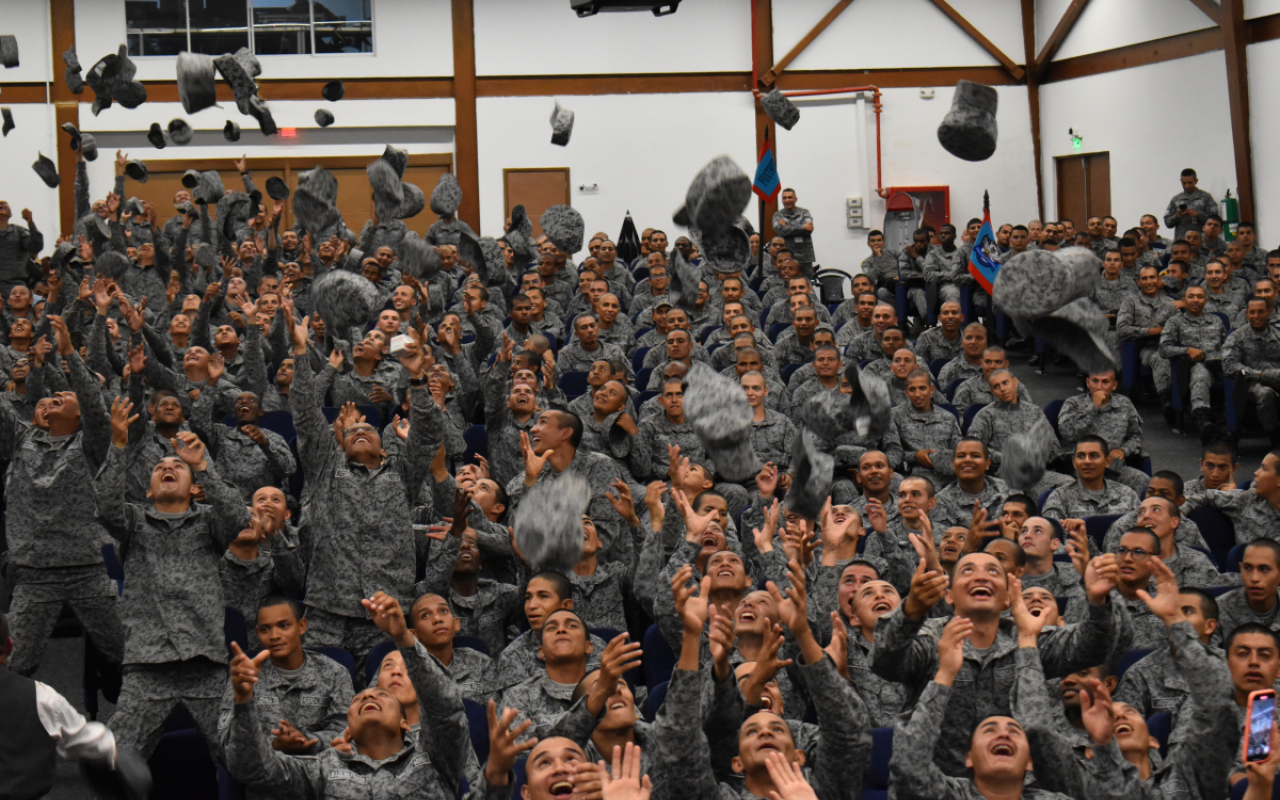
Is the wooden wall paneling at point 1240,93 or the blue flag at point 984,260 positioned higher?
the wooden wall paneling at point 1240,93

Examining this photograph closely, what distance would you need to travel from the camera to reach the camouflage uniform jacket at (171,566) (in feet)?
13.6

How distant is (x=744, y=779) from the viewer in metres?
3.24

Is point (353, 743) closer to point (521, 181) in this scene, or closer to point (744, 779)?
point (744, 779)

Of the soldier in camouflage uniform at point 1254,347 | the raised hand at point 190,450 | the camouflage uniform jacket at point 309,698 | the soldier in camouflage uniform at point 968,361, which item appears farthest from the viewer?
the soldier in camouflage uniform at point 1254,347

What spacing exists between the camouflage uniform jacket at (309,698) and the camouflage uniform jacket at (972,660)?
1.58 metres

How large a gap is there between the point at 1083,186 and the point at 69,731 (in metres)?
12.7

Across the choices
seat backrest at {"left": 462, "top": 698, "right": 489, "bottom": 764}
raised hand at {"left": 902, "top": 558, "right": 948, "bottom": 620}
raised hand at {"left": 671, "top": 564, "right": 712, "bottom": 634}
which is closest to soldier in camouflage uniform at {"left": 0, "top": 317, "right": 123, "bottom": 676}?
seat backrest at {"left": 462, "top": 698, "right": 489, "bottom": 764}

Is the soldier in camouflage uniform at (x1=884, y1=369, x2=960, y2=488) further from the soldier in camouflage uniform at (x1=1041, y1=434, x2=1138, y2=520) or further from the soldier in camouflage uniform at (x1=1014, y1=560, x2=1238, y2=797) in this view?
the soldier in camouflage uniform at (x1=1014, y1=560, x2=1238, y2=797)

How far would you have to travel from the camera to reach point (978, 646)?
12.0 ft

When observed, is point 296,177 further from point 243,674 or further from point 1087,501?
point 243,674

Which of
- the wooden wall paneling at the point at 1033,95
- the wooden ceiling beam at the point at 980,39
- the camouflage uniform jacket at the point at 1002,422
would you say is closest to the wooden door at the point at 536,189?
the wooden ceiling beam at the point at 980,39

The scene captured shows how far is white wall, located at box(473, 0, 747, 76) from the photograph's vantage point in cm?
1352

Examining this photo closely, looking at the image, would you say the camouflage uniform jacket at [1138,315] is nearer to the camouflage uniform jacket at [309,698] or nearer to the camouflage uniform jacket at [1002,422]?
the camouflage uniform jacket at [1002,422]

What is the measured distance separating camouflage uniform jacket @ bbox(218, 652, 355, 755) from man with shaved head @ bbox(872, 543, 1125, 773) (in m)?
1.58
